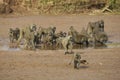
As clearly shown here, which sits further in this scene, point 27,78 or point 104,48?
point 104,48

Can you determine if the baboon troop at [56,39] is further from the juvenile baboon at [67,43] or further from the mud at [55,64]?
the juvenile baboon at [67,43]

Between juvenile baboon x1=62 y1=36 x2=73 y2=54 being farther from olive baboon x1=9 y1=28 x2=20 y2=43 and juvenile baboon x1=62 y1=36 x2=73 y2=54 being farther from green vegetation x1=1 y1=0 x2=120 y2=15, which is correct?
green vegetation x1=1 y1=0 x2=120 y2=15

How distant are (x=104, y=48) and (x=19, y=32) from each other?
195 inches

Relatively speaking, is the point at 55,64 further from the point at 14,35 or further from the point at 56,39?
the point at 14,35

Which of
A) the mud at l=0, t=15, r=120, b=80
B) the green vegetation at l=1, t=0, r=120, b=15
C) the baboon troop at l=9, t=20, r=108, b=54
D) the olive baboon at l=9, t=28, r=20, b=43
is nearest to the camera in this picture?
the mud at l=0, t=15, r=120, b=80

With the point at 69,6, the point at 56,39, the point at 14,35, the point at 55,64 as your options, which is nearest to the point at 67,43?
the point at 55,64

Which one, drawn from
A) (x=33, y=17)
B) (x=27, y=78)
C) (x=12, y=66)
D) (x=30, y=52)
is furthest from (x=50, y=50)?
(x=33, y=17)

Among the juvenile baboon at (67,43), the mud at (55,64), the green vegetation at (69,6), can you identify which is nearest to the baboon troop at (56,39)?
the mud at (55,64)

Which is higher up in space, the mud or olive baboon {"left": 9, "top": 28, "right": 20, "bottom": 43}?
olive baboon {"left": 9, "top": 28, "right": 20, "bottom": 43}

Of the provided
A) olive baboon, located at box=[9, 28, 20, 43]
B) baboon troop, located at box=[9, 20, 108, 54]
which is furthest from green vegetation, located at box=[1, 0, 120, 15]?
baboon troop, located at box=[9, 20, 108, 54]

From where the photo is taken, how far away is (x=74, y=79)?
14.8 meters

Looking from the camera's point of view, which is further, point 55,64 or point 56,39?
point 56,39

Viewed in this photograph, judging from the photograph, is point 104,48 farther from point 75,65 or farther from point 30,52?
point 75,65

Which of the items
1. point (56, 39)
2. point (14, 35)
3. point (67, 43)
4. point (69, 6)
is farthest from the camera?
point (69, 6)
